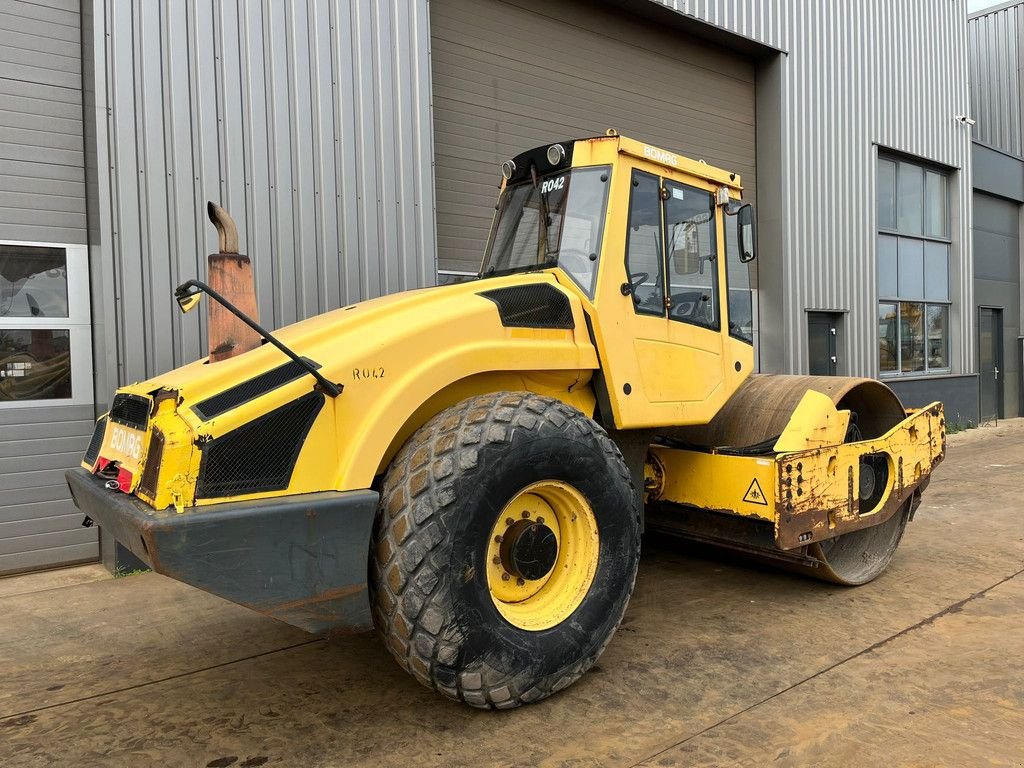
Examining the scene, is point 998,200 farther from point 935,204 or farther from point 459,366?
point 459,366

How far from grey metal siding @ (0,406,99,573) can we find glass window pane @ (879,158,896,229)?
13.9 meters

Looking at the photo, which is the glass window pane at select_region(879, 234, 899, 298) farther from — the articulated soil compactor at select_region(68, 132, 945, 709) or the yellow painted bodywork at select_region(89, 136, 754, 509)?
the yellow painted bodywork at select_region(89, 136, 754, 509)

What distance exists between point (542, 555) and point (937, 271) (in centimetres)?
1562

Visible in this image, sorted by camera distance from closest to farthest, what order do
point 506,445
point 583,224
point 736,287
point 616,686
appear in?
1. point 506,445
2. point 616,686
3. point 583,224
4. point 736,287

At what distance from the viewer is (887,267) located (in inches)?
590

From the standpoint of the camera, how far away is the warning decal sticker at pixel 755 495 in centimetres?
460

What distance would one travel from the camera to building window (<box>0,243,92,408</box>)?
6344mm

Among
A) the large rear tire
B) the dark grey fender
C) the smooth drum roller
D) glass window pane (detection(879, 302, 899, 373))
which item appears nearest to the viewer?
the dark grey fender

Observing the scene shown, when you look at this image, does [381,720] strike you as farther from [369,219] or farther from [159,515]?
[369,219]

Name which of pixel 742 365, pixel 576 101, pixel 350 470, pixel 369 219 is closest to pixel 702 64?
pixel 576 101

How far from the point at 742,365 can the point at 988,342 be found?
52.5 ft

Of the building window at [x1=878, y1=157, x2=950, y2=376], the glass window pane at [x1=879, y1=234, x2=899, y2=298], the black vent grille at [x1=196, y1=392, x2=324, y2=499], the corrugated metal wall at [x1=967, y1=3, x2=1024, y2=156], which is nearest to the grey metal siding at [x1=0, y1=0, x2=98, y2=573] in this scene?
the black vent grille at [x1=196, y1=392, x2=324, y2=499]

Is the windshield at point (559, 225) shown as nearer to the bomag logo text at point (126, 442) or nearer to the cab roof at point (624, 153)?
the cab roof at point (624, 153)

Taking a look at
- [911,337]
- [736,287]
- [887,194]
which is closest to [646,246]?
[736,287]
